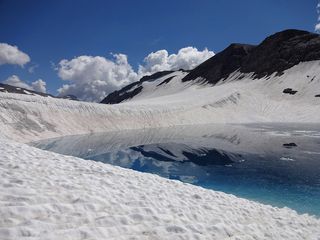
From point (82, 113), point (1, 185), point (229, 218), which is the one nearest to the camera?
point (1, 185)

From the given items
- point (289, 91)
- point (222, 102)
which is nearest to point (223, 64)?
point (289, 91)

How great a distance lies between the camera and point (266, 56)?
154625 millimetres

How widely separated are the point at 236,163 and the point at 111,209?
78.3 feet

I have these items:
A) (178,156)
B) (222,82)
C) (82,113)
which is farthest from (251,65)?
(178,156)

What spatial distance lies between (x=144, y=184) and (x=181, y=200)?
1964 mm

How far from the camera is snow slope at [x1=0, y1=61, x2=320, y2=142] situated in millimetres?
55312

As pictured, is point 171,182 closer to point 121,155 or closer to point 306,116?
point 121,155

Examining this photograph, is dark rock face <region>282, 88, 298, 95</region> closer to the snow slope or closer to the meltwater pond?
the snow slope

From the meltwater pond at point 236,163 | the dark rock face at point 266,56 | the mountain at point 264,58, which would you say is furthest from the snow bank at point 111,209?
the dark rock face at point 266,56

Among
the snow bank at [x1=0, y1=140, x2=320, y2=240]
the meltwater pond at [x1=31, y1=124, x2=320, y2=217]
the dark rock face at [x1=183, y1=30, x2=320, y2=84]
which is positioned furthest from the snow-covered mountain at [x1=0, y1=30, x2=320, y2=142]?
the snow bank at [x1=0, y1=140, x2=320, y2=240]

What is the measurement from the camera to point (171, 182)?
14.9 meters

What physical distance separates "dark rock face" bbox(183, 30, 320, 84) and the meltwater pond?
108 metres

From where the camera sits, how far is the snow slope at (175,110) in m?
55.3

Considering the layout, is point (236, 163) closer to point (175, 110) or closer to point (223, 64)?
point (175, 110)
